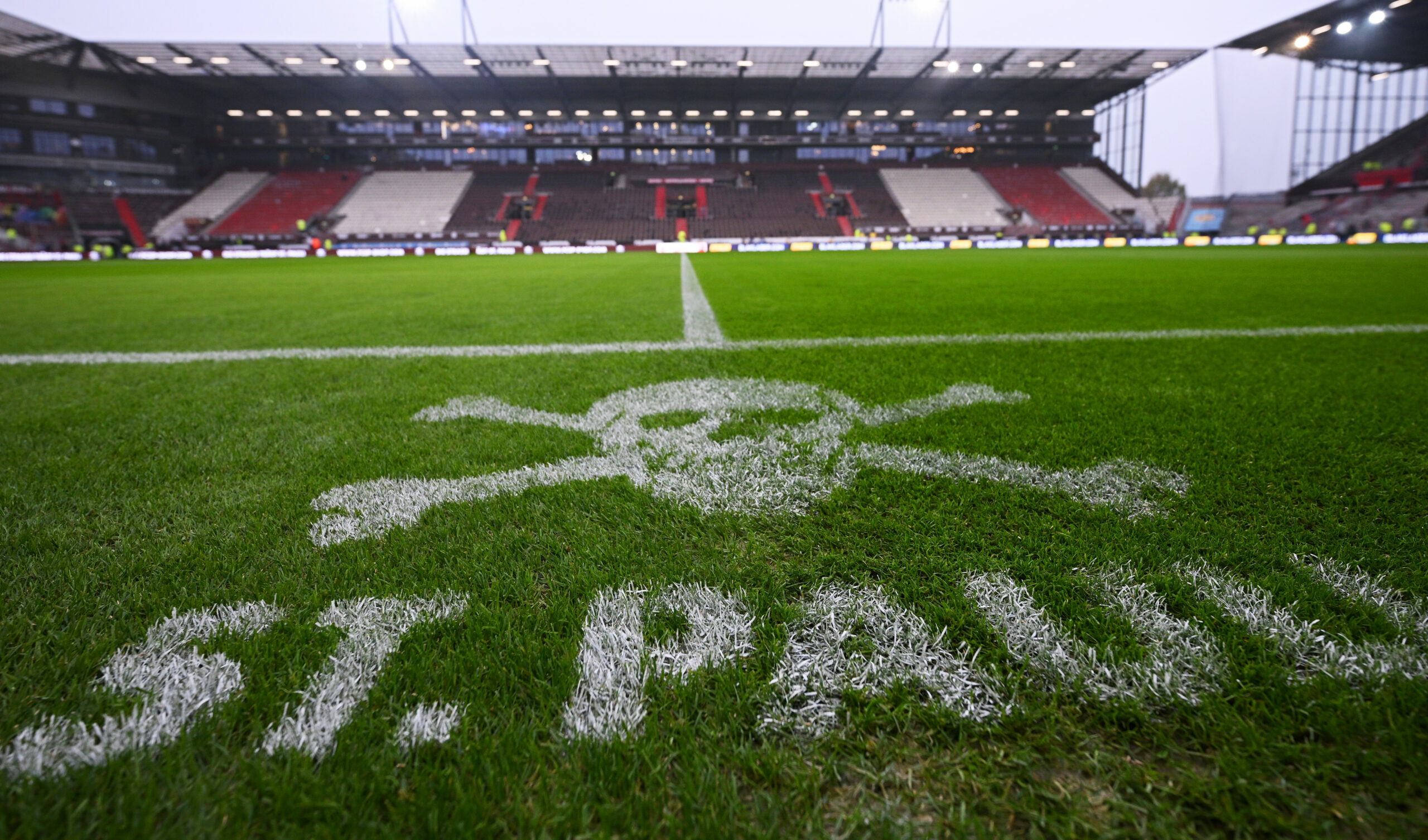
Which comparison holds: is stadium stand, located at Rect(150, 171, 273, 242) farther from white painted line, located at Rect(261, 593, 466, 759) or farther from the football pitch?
white painted line, located at Rect(261, 593, 466, 759)

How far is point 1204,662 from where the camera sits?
882 mm

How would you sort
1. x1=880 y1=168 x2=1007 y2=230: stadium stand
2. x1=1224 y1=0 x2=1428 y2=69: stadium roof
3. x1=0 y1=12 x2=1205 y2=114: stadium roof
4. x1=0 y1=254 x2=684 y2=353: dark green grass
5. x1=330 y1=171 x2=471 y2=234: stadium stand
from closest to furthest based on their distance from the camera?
1. x1=0 y1=254 x2=684 y2=353: dark green grass
2. x1=1224 y1=0 x2=1428 y2=69: stadium roof
3. x1=0 y1=12 x2=1205 y2=114: stadium roof
4. x1=330 y1=171 x2=471 y2=234: stadium stand
5. x1=880 y1=168 x2=1007 y2=230: stadium stand

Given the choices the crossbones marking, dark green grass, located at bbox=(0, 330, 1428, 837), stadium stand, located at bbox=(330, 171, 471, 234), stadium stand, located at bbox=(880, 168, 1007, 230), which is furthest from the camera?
stadium stand, located at bbox=(880, 168, 1007, 230)

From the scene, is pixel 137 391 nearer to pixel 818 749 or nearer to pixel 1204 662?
pixel 818 749

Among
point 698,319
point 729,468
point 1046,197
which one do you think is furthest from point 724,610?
point 1046,197

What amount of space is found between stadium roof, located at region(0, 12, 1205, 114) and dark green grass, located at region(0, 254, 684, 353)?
2425 cm

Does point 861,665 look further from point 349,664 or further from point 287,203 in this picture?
point 287,203

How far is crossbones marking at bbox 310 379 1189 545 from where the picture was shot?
1456 millimetres

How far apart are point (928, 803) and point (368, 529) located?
1.21 m

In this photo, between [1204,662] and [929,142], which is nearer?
[1204,662]

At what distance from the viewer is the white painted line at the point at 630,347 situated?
137 inches

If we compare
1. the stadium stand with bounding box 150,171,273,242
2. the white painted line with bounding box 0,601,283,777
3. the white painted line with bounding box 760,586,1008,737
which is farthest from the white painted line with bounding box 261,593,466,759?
the stadium stand with bounding box 150,171,273,242

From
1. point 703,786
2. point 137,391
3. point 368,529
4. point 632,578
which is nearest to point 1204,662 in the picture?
point 703,786

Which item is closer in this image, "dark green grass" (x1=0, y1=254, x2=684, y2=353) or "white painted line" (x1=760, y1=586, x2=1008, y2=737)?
"white painted line" (x1=760, y1=586, x2=1008, y2=737)
